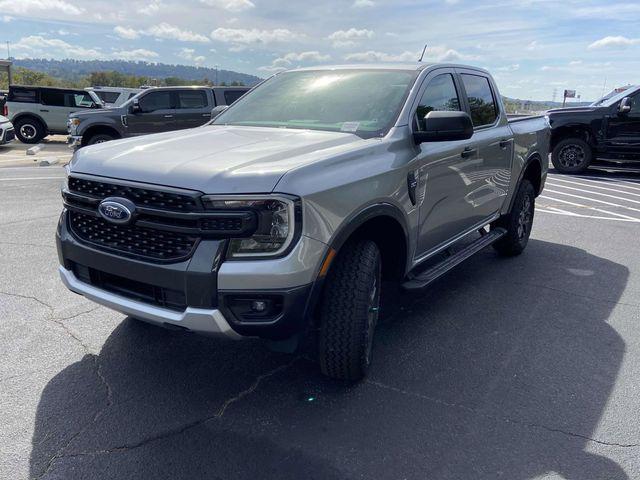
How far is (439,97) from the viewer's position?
4.26m

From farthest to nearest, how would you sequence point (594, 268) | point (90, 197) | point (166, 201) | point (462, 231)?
point (594, 268) < point (462, 231) < point (90, 197) < point (166, 201)

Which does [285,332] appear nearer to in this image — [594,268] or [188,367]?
[188,367]

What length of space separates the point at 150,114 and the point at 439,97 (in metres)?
11.0

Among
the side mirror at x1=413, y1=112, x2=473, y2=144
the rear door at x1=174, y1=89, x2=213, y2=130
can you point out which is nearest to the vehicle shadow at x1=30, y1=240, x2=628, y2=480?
the side mirror at x1=413, y1=112, x2=473, y2=144

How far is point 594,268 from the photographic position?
5750 millimetres

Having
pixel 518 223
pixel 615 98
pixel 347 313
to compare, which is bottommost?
pixel 518 223

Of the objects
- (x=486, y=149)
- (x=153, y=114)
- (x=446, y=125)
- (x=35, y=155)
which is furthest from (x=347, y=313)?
(x=35, y=155)

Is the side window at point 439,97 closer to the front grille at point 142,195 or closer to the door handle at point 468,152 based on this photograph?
the door handle at point 468,152

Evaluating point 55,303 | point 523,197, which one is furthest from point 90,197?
point 523,197

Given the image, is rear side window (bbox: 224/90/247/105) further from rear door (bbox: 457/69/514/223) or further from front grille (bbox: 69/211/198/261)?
front grille (bbox: 69/211/198/261)

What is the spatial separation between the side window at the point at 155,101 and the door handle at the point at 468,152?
36.1ft

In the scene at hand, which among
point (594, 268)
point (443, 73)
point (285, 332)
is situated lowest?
point (594, 268)

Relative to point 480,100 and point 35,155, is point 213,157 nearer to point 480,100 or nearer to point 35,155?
point 480,100

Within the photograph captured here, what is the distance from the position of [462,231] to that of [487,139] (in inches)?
33.0
